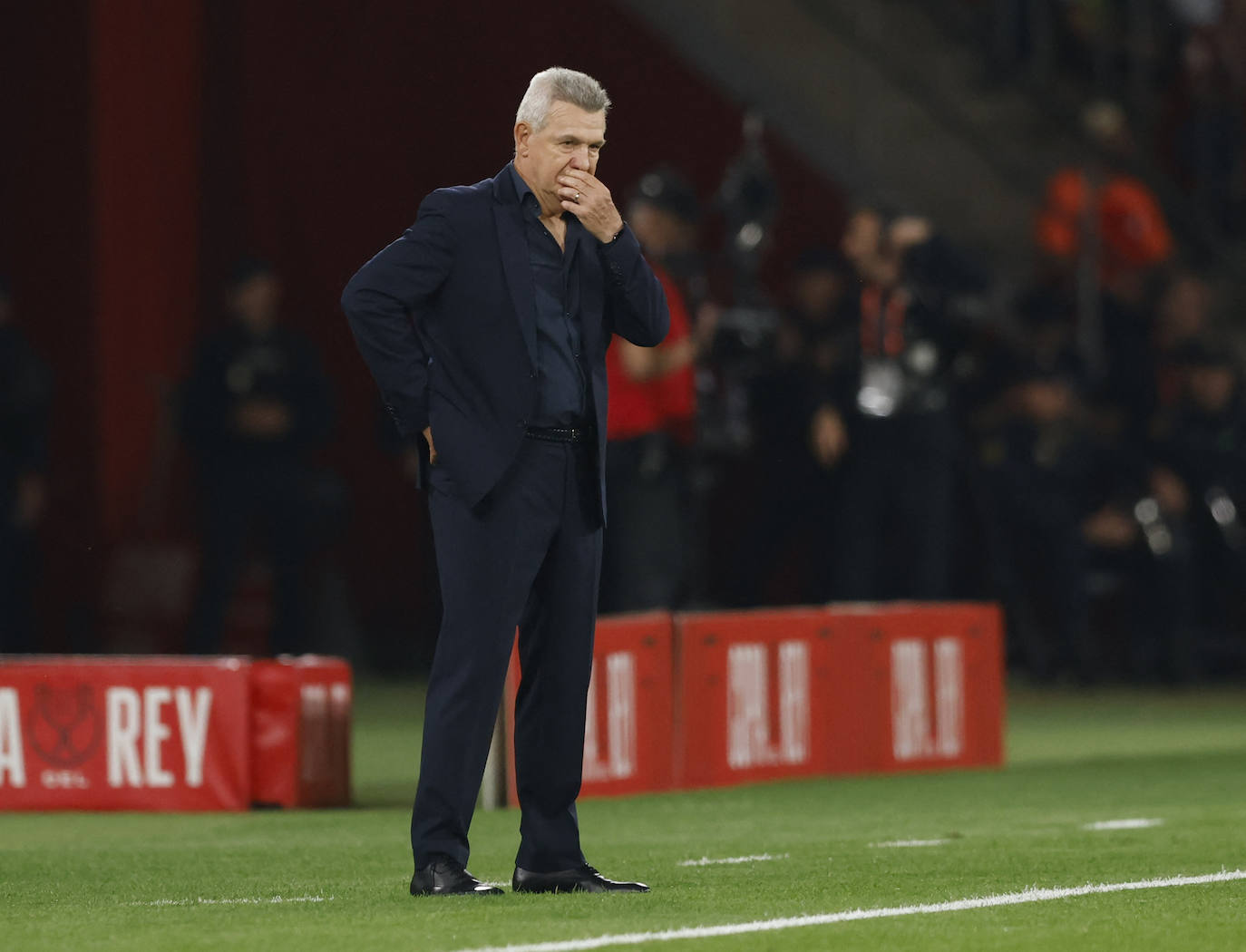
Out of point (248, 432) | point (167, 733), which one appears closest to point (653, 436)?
point (167, 733)

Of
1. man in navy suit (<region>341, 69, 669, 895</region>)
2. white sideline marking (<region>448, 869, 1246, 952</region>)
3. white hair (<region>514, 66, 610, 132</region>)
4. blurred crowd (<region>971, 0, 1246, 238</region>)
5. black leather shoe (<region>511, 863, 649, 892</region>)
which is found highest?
blurred crowd (<region>971, 0, 1246, 238</region>)

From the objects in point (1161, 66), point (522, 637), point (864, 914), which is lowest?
point (864, 914)

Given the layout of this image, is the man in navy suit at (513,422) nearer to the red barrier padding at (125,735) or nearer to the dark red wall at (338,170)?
the red barrier padding at (125,735)

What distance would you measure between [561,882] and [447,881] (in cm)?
31

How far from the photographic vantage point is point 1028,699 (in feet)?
46.3

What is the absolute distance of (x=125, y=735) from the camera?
9250 mm

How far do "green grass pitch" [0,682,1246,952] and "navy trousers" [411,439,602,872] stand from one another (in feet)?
0.81

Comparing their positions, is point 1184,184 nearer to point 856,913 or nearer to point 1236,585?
point 1236,585

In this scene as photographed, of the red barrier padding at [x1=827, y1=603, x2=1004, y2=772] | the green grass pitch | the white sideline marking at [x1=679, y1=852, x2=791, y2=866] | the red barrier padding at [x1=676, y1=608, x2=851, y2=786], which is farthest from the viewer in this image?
the red barrier padding at [x1=827, y1=603, x2=1004, y2=772]

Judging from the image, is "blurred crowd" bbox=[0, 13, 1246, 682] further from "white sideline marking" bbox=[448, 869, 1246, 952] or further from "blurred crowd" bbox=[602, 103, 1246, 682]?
"white sideline marking" bbox=[448, 869, 1246, 952]

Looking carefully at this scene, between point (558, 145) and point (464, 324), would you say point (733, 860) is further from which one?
point (558, 145)

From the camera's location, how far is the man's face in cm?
630

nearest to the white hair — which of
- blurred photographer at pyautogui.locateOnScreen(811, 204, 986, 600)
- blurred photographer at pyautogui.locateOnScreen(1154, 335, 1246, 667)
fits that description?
blurred photographer at pyautogui.locateOnScreen(811, 204, 986, 600)

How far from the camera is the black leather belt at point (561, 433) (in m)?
6.39
